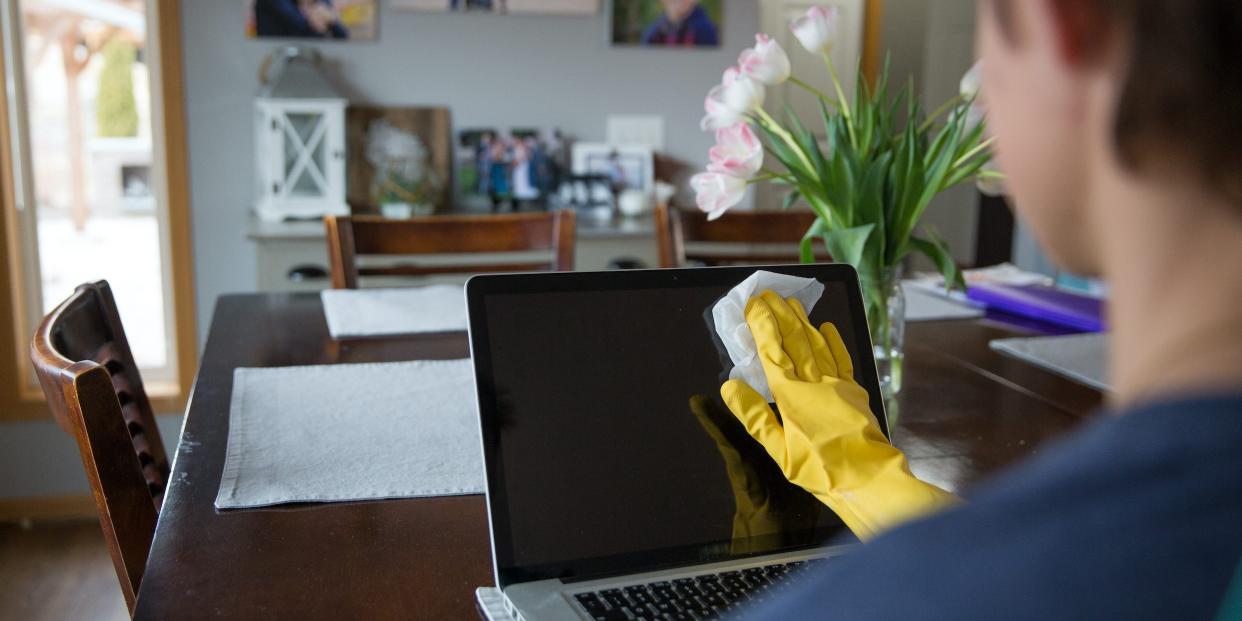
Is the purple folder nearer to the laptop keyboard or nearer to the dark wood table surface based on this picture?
the dark wood table surface

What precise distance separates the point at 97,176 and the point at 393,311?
226cm

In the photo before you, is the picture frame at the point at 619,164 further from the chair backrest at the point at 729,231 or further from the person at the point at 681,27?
the chair backrest at the point at 729,231

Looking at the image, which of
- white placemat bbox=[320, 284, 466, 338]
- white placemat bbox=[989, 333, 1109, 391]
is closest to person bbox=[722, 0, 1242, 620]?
white placemat bbox=[989, 333, 1109, 391]

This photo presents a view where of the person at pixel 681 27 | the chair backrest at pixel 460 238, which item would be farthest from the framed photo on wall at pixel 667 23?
the chair backrest at pixel 460 238

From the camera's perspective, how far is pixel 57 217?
3.48 metres

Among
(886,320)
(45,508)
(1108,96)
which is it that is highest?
(1108,96)

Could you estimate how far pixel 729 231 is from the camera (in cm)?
223

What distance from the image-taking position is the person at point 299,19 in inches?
120

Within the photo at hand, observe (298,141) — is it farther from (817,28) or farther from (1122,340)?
(1122,340)

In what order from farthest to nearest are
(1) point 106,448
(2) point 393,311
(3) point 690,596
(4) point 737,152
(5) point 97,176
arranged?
1. (5) point 97,176
2. (2) point 393,311
3. (4) point 737,152
4. (1) point 106,448
5. (3) point 690,596

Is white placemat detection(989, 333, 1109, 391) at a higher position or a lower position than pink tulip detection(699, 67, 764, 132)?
lower

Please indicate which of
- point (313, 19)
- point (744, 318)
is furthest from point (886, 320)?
point (313, 19)

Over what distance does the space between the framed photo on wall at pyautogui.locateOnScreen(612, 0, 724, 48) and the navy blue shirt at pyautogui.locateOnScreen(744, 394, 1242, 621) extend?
3.10 m

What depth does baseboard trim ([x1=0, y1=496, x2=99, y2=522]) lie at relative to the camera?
298cm
